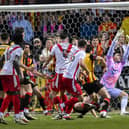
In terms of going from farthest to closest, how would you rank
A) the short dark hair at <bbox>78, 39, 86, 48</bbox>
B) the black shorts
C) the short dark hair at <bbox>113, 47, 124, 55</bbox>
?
the short dark hair at <bbox>113, 47, 124, 55</bbox>
the black shorts
the short dark hair at <bbox>78, 39, 86, 48</bbox>

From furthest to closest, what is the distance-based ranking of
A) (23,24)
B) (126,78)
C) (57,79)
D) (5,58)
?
(126,78) → (23,24) → (57,79) → (5,58)

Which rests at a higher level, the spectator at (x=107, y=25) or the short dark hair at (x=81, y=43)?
the spectator at (x=107, y=25)

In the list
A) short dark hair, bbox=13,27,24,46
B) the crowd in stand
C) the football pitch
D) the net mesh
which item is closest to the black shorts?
the crowd in stand

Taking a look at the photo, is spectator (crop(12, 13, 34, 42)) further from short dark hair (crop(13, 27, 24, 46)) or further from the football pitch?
short dark hair (crop(13, 27, 24, 46))

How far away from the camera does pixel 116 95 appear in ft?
44.7

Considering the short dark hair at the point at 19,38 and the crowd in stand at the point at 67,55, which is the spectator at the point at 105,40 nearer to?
the crowd in stand at the point at 67,55

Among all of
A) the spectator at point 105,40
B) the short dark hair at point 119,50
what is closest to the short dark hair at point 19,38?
the spectator at point 105,40

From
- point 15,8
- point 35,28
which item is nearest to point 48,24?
point 35,28

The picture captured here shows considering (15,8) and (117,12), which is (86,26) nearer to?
(117,12)

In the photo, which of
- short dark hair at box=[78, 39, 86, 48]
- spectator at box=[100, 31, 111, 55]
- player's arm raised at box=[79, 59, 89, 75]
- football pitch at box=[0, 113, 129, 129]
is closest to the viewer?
football pitch at box=[0, 113, 129, 129]

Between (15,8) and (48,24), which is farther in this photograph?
(48,24)

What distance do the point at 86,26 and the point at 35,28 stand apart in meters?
1.04

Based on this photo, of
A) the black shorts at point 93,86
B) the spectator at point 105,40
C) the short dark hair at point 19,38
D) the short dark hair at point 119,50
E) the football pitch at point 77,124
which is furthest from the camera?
the short dark hair at point 119,50

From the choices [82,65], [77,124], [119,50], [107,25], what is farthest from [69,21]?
[77,124]
